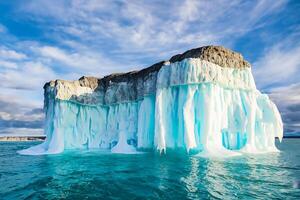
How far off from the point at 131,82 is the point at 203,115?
12889mm

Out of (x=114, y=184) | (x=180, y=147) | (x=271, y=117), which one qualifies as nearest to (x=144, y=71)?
(x=180, y=147)

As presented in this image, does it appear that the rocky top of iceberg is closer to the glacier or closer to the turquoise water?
the glacier

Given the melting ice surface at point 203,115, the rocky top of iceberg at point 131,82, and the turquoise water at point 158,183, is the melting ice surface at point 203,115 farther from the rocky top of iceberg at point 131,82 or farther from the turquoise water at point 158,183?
the turquoise water at point 158,183

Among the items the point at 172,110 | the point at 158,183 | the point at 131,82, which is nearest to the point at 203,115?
the point at 172,110

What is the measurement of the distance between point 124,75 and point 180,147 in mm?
14445

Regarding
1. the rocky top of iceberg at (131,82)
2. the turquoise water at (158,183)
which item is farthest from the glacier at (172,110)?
the turquoise water at (158,183)

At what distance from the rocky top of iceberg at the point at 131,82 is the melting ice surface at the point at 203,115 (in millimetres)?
432

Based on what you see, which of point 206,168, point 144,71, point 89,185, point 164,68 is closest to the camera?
point 89,185

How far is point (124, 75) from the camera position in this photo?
3478 cm

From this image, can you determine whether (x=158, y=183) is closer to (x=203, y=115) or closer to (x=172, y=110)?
(x=203, y=115)

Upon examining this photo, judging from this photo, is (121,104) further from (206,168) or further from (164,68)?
(206,168)

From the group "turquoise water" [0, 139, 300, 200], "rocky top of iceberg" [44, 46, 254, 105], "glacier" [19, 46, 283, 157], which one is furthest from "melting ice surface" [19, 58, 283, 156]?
"turquoise water" [0, 139, 300, 200]

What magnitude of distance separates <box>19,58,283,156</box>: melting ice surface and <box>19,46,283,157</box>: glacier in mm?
80

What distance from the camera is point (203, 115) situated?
75.0 ft
